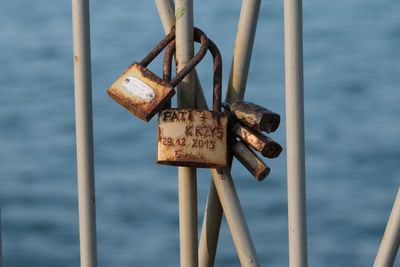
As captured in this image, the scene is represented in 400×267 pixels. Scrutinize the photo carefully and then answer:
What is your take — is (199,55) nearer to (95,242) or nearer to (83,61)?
(83,61)

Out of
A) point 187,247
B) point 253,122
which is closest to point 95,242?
point 187,247

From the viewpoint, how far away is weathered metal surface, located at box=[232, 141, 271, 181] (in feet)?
2.68

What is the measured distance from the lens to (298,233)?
78 centimetres

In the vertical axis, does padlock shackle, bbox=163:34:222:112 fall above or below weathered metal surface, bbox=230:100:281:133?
above

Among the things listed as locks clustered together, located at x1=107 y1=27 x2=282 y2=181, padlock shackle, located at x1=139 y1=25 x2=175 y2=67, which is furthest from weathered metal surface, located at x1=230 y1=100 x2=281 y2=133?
padlock shackle, located at x1=139 y1=25 x2=175 y2=67

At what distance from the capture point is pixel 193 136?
84 cm

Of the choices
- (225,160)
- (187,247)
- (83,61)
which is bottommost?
(187,247)

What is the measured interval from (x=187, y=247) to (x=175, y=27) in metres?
0.25

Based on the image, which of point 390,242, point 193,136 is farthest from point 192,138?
point 390,242

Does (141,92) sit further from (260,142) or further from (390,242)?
(390,242)

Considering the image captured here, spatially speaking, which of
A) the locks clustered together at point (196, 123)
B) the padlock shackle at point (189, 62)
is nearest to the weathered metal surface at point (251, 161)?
the locks clustered together at point (196, 123)

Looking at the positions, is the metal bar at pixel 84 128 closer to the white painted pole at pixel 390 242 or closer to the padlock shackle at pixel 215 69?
the padlock shackle at pixel 215 69

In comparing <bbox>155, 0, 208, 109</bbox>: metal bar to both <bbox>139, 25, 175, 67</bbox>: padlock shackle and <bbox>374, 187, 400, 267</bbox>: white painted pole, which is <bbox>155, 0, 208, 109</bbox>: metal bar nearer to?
<bbox>139, 25, 175, 67</bbox>: padlock shackle

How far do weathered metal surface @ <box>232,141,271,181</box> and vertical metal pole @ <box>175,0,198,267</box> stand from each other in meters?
0.06
